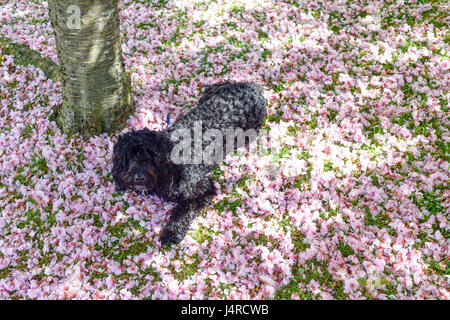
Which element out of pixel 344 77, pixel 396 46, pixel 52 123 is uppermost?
pixel 396 46

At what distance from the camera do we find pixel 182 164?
17.1 feet

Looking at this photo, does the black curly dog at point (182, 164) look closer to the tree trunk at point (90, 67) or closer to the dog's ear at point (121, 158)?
the dog's ear at point (121, 158)

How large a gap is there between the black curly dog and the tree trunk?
1572mm

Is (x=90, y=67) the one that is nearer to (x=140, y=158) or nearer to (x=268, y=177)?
(x=140, y=158)

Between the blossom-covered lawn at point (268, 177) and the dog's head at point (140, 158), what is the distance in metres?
1.26

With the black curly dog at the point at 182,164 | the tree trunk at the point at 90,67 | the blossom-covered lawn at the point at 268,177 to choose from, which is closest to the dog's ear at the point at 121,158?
the black curly dog at the point at 182,164

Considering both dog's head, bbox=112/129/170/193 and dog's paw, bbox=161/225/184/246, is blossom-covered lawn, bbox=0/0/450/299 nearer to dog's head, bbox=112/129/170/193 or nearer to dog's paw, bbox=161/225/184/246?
dog's paw, bbox=161/225/184/246

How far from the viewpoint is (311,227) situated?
5.49m

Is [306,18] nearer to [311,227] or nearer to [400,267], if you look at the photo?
[311,227]

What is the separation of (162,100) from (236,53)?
260 cm

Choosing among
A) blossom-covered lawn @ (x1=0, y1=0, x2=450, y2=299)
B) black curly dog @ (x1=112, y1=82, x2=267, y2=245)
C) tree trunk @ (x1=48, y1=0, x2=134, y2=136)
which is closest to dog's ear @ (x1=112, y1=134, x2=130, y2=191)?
black curly dog @ (x1=112, y1=82, x2=267, y2=245)

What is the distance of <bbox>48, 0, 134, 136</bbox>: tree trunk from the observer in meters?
5.06

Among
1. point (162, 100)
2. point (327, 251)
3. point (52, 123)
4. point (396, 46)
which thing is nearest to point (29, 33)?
point (52, 123)

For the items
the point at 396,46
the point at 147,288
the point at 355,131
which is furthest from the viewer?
the point at 396,46
